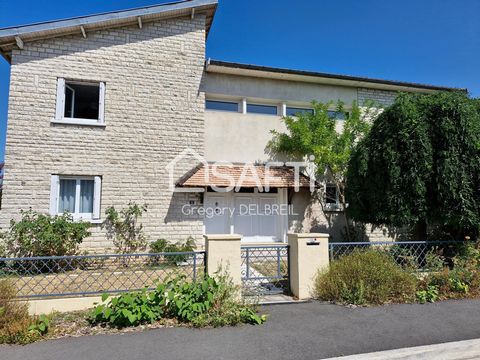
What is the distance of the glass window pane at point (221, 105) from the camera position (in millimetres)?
12680

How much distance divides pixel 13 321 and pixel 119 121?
7.63 metres

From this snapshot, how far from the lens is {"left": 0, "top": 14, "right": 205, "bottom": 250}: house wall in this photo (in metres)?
10.2

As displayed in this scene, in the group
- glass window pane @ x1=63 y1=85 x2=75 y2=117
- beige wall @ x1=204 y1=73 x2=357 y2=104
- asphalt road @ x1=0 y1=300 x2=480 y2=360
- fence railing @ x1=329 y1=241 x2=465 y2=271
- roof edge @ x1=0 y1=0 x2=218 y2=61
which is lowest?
asphalt road @ x1=0 y1=300 x2=480 y2=360

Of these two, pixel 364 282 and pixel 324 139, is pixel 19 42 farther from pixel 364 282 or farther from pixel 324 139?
pixel 364 282

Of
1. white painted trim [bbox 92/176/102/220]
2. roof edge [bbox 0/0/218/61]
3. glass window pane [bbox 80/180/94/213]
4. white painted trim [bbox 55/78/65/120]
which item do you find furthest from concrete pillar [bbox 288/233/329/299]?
roof edge [bbox 0/0/218/61]

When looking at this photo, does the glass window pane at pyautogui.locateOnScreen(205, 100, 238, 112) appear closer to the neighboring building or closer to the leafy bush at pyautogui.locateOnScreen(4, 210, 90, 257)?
the neighboring building

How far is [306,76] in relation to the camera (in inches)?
506

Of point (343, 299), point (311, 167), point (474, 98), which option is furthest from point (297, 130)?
point (343, 299)

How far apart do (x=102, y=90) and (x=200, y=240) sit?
6.52 m

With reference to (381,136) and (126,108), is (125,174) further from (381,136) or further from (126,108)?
(381,136)

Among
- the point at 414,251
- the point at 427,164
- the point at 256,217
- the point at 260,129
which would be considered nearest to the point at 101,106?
the point at 260,129

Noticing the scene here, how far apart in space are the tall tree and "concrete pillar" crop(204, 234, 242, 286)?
6703mm

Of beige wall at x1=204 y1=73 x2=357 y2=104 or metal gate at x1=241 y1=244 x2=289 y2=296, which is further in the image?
beige wall at x1=204 y1=73 x2=357 y2=104

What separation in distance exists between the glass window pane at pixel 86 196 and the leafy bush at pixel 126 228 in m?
0.67
